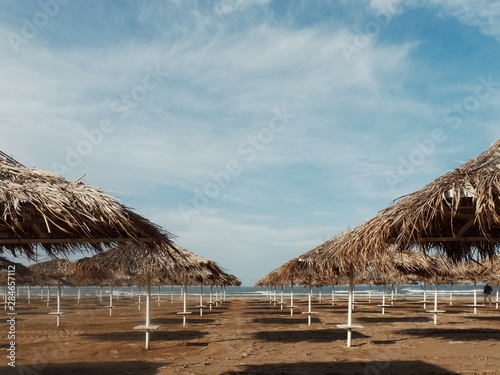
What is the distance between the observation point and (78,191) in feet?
16.2

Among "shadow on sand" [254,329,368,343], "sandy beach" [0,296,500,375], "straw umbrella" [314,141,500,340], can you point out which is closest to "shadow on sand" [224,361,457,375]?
"sandy beach" [0,296,500,375]

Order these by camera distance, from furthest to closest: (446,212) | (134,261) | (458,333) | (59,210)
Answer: (458,333)
(134,261)
(446,212)
(59,210)

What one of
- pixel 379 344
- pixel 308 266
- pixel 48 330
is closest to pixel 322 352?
pixel 379 344

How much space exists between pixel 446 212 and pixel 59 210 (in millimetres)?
4008

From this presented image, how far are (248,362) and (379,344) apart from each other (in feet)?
13.5

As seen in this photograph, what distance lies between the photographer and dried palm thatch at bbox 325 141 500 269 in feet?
15.6

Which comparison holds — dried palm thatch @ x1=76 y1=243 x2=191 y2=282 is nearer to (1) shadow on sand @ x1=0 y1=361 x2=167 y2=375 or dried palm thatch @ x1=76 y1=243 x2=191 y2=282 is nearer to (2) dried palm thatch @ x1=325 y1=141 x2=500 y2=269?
(1) shadow on sand @ x1=0 y1=361 x2=167 y2=375

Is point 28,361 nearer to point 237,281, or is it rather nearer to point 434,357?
point 434,357

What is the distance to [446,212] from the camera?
552 centimetres

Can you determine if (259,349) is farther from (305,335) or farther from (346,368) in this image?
(305,335)

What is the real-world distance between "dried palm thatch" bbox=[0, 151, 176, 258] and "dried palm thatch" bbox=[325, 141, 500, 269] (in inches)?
96.4

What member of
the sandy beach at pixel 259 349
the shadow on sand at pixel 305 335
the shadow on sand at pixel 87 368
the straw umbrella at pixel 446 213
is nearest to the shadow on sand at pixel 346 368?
the sandy beach at pixel 259 349

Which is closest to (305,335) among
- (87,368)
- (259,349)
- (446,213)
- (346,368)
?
(259,349)

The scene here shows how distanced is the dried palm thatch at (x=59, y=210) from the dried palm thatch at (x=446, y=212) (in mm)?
2450
